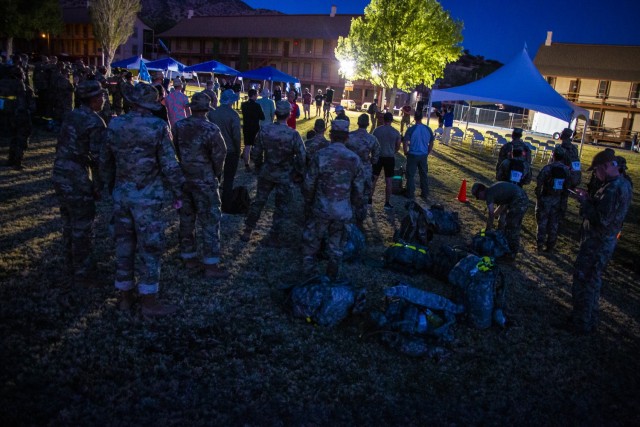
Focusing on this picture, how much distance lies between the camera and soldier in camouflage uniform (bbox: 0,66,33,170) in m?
9.28

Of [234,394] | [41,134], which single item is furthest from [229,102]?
[41,134]

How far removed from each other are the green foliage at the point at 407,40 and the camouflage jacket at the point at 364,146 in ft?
83.3

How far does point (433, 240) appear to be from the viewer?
8289mm

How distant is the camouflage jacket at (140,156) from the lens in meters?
4.36

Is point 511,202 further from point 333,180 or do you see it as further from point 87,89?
point 87,89

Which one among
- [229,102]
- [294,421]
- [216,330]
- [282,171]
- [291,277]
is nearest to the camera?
[294,421]

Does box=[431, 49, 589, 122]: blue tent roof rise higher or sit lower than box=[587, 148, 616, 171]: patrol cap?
higher

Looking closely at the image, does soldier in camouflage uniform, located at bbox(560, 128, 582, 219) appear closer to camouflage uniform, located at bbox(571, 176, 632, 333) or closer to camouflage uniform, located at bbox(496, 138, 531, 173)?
camouflage uniform, located at bbox(496, 138, 531, 173)

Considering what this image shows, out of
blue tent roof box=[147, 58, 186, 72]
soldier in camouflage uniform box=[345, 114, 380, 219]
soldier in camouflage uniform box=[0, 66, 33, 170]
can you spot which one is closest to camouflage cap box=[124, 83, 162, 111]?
soldier in camouflage uniform box=[345, 114, 380, 219]

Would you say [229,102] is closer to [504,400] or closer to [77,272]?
[77,272]

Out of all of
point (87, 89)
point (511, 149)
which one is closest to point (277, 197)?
point (87, 89)

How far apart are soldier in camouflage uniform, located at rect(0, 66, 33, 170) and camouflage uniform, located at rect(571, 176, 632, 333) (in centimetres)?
1089

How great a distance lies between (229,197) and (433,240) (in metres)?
4.15

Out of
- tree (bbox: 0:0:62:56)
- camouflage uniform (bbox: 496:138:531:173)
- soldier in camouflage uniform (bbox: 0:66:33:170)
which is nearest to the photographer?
soldier in camouflage uniform (bbox: 0:66:33:170)
